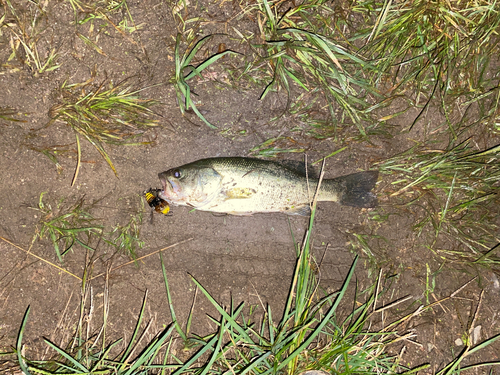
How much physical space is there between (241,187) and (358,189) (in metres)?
1.26

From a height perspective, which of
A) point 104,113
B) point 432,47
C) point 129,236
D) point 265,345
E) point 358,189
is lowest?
point 265,345

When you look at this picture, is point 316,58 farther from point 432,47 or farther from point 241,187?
point 241,187

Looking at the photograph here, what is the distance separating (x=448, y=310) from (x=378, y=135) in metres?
2.11

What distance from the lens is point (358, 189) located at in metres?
3.12

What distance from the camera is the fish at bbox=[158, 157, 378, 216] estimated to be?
2.74m

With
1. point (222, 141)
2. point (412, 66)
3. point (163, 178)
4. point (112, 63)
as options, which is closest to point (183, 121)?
point (222, 141)

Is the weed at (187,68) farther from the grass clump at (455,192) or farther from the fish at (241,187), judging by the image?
the grass clump at (455,192)

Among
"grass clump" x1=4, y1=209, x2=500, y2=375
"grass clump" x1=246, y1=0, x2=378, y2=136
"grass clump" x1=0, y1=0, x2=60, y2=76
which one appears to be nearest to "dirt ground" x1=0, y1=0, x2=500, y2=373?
"grass clump" x1=0, y1=0, x2=60, y2=76

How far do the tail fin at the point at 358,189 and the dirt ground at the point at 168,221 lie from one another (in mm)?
155

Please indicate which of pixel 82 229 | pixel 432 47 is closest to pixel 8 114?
pixel 82 229

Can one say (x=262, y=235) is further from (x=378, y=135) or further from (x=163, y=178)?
(x=378, y=135)

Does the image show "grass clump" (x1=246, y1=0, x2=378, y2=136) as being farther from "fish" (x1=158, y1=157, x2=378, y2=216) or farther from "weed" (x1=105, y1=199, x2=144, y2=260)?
"weed" (x1=105, y1=199, x2=144, y2=260)

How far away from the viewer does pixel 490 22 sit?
9.80 ft

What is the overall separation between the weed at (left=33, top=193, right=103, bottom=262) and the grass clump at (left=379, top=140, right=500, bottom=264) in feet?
10.3
